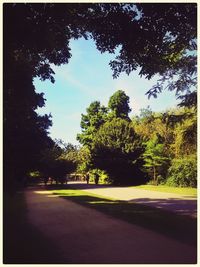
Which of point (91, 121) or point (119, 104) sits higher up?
point (119, 104)

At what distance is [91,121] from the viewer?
5622 cm

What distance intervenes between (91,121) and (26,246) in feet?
158

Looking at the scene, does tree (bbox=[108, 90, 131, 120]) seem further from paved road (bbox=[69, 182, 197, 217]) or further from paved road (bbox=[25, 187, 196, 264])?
paved road (bbox=[25, 187, 196, 264])

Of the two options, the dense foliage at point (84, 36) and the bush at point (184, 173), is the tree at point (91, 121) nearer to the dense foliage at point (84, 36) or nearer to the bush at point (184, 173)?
the bush at point (184, 173)

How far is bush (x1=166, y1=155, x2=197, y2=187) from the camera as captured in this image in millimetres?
35125

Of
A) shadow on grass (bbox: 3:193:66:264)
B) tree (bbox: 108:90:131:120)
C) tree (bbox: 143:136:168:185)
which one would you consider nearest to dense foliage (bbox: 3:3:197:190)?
shadow on grass (bbox: 3:193:66:264)

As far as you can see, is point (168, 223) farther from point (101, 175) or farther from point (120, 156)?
point (101, 175)

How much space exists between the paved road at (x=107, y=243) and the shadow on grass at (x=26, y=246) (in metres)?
0.20

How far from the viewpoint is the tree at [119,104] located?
53.5 meters

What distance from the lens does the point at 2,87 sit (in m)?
8.12

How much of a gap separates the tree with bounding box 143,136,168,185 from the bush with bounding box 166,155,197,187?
9.31 feet

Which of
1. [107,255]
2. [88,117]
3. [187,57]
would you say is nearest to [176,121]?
[187,57]

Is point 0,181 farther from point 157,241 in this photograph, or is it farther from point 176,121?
point 176,121

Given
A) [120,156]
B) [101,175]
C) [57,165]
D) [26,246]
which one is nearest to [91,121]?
[101,175]
